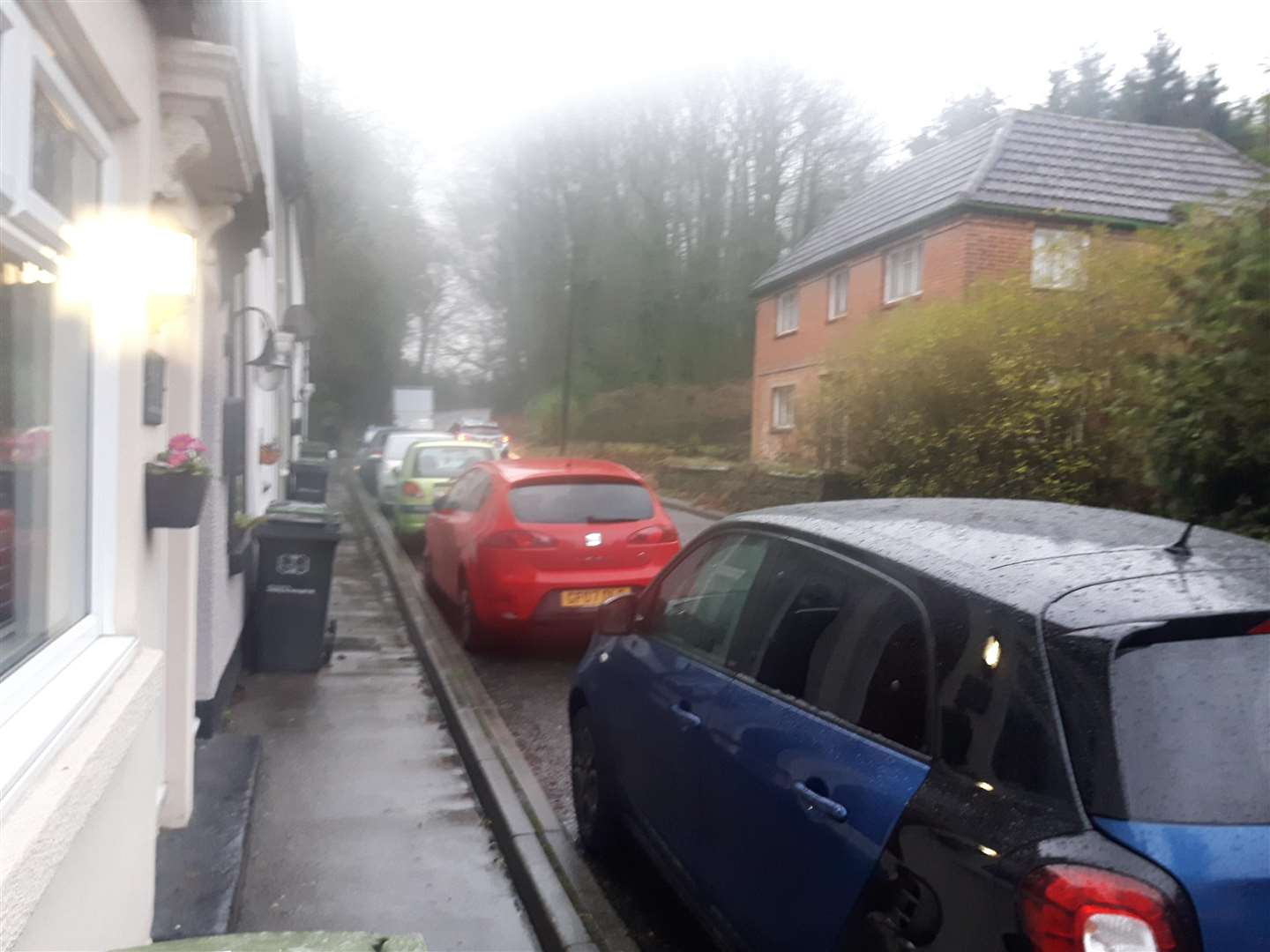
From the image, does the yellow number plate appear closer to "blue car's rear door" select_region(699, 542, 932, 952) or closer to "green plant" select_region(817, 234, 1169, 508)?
"green plant" select_region(817, 234, 1169, 508)

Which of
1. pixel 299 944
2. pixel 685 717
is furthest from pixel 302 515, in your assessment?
pixel 299 944

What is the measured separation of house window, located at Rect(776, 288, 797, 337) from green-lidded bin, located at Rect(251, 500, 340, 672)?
64.2 ft

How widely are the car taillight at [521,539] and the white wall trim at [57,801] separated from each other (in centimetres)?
550

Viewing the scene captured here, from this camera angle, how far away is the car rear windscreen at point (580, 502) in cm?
904

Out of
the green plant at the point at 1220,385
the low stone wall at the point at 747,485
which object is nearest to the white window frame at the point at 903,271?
the low stone wall at the point at 747,485

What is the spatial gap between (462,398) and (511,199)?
14.5m

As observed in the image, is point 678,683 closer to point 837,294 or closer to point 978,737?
point 978,737

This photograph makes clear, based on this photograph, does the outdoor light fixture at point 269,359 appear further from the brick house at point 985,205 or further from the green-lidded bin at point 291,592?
the brick house at point 985,205

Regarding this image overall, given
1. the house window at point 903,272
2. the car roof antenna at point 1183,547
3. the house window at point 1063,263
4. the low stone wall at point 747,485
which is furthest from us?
the house window at point 903,272

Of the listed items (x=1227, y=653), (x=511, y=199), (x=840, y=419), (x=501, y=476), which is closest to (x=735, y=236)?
(x=511, y=199)

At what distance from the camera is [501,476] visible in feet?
31.0

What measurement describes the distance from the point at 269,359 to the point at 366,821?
456 centimetres

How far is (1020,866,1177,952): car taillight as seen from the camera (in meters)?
2.08

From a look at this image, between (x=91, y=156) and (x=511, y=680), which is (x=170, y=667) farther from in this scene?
(x=511, y=680)
